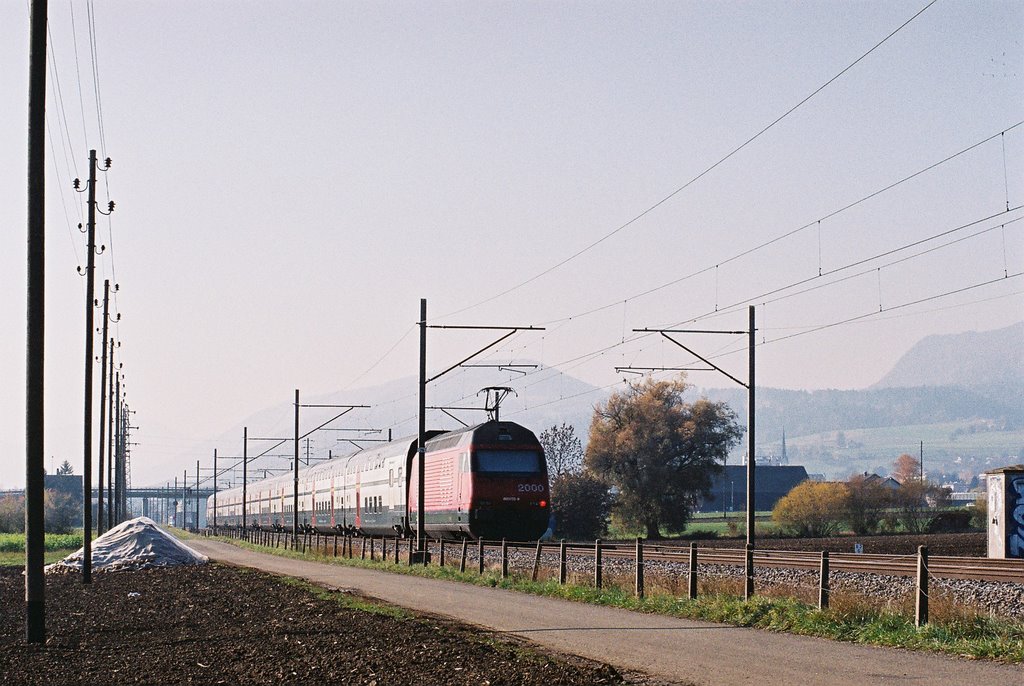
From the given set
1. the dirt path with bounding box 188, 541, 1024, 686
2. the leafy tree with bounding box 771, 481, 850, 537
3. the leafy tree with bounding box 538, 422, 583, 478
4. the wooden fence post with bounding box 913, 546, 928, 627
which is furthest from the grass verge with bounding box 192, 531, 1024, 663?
the leafy tree with bounding box 538, 422, 583, 478

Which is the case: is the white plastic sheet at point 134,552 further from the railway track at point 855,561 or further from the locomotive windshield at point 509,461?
the railway track at point 855,561

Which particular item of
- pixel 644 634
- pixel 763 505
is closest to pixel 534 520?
pixel 644 634

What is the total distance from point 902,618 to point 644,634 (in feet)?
12.5

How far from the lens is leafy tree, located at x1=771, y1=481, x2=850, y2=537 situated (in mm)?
86250

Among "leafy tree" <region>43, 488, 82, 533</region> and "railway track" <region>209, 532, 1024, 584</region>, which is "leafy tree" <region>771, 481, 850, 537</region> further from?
"leafy tree" <region>43, 488, 82, 533</region>

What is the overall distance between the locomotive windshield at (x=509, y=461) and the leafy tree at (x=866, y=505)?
46992 millimetres

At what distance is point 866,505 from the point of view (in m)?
89.3

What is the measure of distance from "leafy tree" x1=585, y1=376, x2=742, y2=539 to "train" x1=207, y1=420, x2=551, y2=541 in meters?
25.5

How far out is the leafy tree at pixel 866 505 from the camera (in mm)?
86938

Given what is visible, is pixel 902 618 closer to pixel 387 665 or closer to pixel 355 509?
pixel 387 665

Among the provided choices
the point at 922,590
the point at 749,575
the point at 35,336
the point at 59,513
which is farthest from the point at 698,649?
the point at 59,513

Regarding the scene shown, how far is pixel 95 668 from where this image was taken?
16.0 metres

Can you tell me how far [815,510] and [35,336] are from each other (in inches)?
2935

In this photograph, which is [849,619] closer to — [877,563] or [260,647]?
[877,563]
